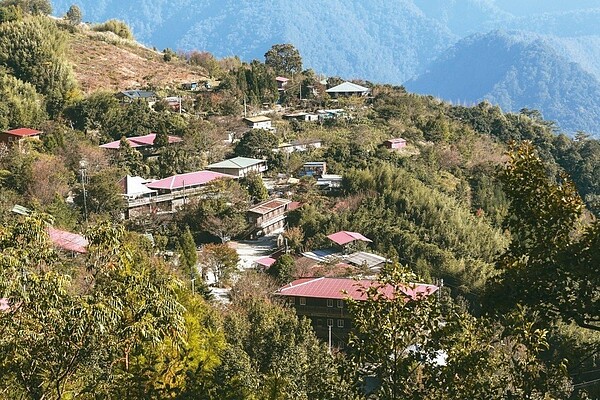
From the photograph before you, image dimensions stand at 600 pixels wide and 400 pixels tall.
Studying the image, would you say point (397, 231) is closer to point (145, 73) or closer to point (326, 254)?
point (326, 254)

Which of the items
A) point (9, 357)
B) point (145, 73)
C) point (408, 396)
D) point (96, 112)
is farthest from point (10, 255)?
A: point (145, 73)

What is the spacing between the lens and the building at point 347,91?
3969 centimetres

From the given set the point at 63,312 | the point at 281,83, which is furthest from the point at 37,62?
the point at 63,312

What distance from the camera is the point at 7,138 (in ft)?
79.3

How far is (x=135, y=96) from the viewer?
31.8 m

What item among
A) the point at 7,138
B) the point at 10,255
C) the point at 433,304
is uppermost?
the point at 7,138

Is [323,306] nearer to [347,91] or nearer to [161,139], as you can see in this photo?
[161,139]

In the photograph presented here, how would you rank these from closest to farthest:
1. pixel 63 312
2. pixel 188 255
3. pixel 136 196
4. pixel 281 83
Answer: pixel 63 312 → pixel 188 255 → pixel 136 196 → pixel 281 83

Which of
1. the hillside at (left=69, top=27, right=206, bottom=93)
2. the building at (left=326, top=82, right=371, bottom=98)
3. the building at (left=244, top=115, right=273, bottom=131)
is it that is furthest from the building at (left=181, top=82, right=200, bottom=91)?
the building at (left=326, top=82, right=371, bottom=98)

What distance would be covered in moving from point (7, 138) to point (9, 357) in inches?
869

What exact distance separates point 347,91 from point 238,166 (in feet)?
53.1

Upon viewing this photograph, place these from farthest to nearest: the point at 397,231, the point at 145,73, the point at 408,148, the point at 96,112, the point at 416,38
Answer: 1. the point at 416,38
2. the point at 145,73
3. the point at 408,148
4. the point at 96,112
5. the point at 397,231

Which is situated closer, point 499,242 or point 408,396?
point 408,396

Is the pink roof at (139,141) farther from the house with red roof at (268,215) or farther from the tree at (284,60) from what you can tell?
the tree at (284,60)
